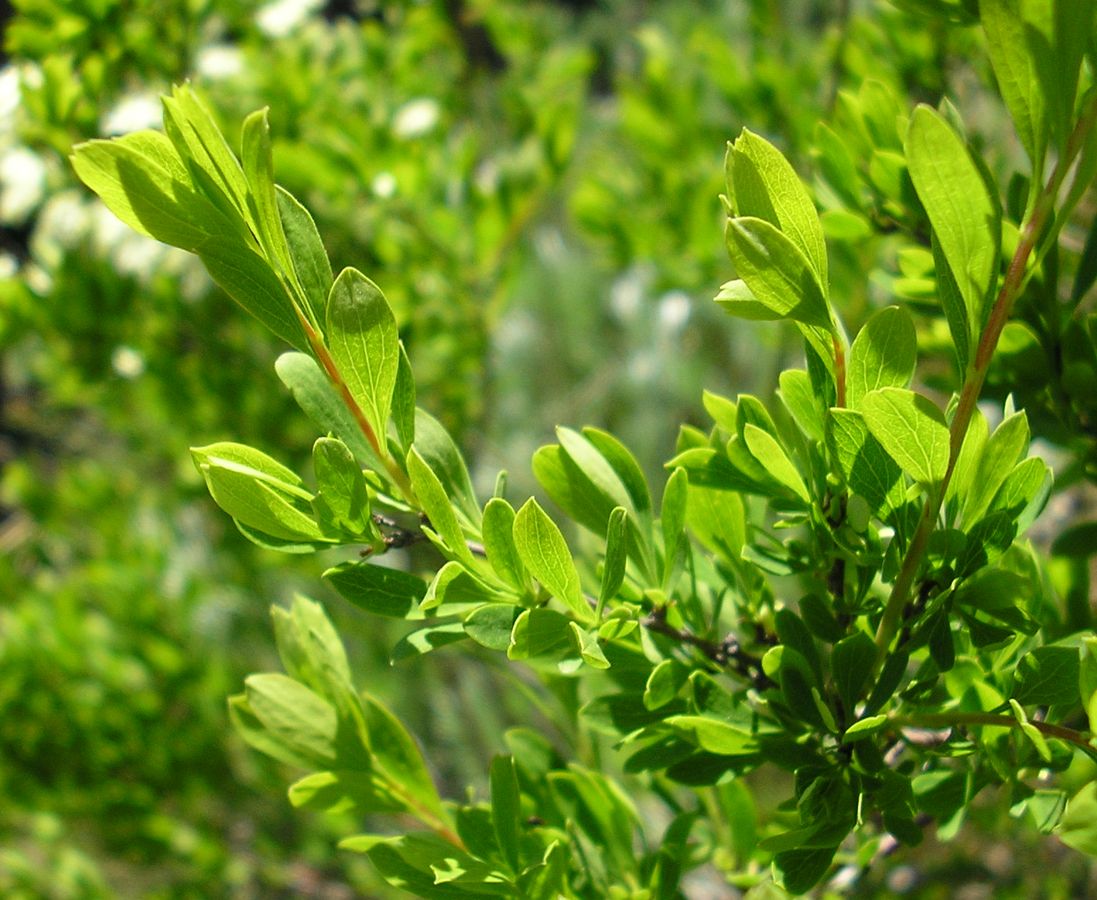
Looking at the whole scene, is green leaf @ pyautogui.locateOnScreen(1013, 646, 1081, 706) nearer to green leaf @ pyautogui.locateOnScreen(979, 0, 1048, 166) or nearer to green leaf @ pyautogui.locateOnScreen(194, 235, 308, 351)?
green leaf @ pyautogui.locateOnScreen(979, 0, 1048, 166)

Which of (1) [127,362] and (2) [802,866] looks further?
(1) [127,362]

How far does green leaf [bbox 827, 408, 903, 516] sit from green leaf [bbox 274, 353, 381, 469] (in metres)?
0.15

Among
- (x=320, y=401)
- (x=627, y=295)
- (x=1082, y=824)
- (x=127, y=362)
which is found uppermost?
(x=320, y=401)

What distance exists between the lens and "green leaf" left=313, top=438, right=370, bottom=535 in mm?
293

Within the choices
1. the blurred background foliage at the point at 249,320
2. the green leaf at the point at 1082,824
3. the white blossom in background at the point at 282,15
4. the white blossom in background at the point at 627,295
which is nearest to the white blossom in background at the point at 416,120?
the blurred background foliage at the point at 249,320

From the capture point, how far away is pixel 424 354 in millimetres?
1007

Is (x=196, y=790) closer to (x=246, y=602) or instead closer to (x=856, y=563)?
(x=246, y=602)

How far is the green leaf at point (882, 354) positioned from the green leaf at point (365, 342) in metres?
0.14

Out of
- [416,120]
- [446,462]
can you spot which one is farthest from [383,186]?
[446,462]

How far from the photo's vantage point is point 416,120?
37.2 inches

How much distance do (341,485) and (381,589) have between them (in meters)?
0.04

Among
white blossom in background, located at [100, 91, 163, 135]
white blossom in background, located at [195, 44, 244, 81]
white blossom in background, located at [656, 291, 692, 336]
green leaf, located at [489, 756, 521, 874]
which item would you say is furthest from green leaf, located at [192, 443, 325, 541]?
white blossom in background, located at [656, 291, 692, 336]

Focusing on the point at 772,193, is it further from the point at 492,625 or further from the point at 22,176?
the point at 22,176

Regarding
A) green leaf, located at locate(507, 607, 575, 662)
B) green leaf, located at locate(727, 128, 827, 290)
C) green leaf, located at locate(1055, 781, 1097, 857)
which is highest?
green leaf, located at locate(727, 128, 827, 290)
